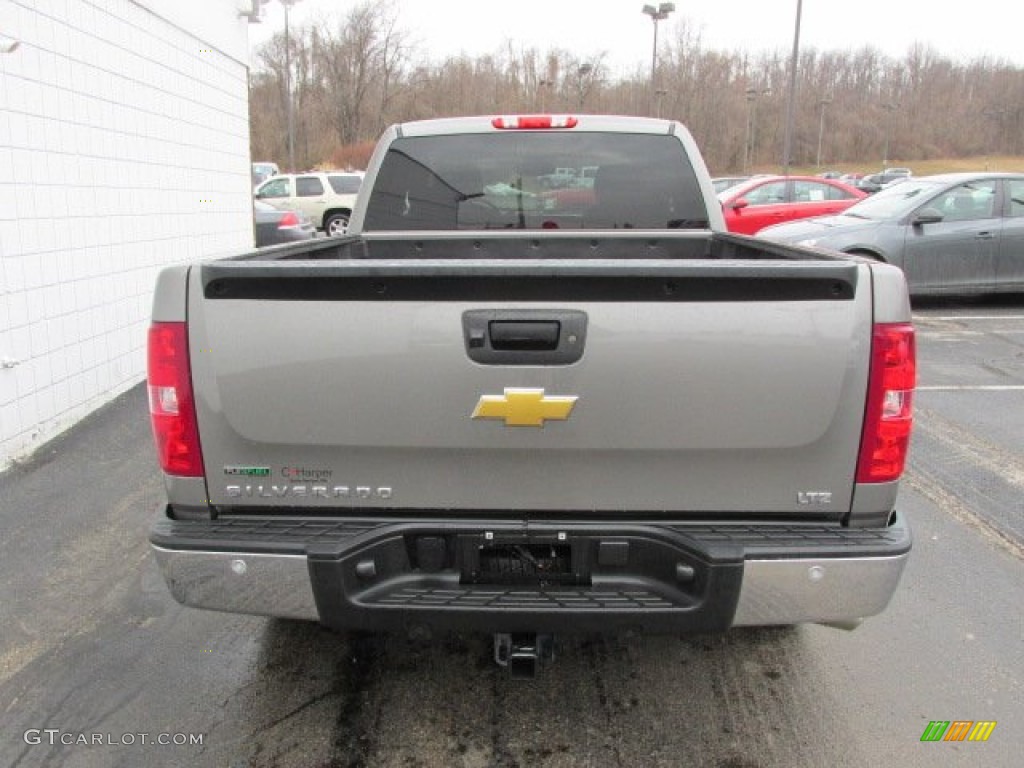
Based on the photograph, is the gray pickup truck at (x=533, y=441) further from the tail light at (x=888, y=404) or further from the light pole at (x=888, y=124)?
the light pole at (x=888, y=124)

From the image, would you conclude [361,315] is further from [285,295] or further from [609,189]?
[609,189]

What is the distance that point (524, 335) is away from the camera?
88.2 inches

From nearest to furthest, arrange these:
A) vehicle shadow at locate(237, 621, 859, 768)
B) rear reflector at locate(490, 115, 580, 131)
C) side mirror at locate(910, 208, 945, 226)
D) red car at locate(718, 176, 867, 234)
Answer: vehicle shadow at locate(237, 621, 859, 768) → rear reflector at locate(490, 115, 580, 131) → side mirror at locate(910, 208, 945, 226) → red car at locate(718, 176, 867, 234)

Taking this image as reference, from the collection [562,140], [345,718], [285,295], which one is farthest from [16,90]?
[345,718]

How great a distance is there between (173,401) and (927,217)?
10326 mm

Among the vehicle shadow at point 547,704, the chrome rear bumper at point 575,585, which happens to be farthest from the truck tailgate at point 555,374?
the vehicle shadow at point 547,704

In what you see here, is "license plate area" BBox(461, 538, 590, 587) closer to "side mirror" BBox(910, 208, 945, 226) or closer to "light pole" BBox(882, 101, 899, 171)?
"side mirror" BBox(910, 208, 945, 226)

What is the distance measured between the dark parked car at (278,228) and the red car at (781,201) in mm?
7664

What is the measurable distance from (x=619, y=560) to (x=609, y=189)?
2.48 metres

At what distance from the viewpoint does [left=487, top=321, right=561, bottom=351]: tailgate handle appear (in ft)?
7.34

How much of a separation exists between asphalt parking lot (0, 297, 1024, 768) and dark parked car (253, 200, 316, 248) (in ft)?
32.2

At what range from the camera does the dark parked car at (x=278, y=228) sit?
44.1 ft

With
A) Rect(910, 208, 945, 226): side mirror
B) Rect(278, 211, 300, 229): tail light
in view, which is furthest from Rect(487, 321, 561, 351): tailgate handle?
Rect(278, 211, 300, 229): tail light

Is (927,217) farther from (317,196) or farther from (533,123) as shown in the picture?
(317,196)
